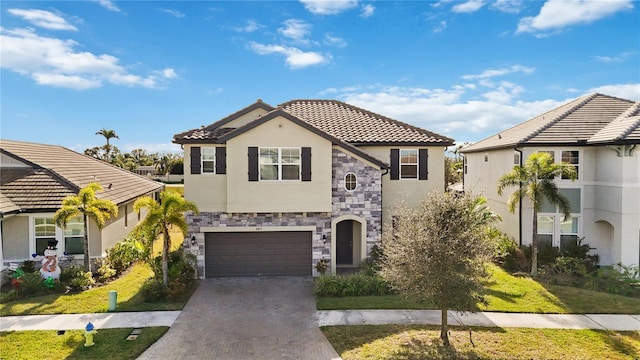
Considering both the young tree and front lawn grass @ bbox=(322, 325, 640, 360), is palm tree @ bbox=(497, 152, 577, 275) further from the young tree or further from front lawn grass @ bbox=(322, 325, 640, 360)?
the young tree

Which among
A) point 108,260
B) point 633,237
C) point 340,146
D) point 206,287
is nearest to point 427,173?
point 340,146

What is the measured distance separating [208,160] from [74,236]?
22.6ft

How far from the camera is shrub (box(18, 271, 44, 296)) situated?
14.0 meters

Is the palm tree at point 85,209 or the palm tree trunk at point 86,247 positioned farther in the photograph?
the palm tree trunk at point 86,247

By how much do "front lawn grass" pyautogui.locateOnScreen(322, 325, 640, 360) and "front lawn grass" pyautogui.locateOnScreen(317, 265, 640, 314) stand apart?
1.49 m

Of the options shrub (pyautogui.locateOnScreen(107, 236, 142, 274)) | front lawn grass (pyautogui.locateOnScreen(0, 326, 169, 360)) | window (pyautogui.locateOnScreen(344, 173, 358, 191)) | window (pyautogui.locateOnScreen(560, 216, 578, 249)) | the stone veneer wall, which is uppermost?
window (pyautogui.locateOnScreen(344, 173, 358, 191))

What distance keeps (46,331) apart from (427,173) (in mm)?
16389

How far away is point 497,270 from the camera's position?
17.4 meters

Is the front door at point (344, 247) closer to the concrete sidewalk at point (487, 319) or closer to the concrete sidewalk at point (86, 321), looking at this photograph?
the concrete sidewalk at point (487, 319)

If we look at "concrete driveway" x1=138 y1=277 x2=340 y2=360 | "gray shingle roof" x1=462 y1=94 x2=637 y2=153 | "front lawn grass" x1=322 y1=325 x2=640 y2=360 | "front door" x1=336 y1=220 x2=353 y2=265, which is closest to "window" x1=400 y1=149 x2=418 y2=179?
"front door" x1=336 y1=220 x2=353 y2=265

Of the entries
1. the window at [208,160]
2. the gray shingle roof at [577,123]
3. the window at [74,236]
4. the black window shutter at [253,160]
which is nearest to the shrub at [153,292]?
the window at [74,236]

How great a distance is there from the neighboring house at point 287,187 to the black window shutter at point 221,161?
0.11ft

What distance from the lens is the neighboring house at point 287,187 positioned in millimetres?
16141

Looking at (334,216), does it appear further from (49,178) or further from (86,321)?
(49,178)
